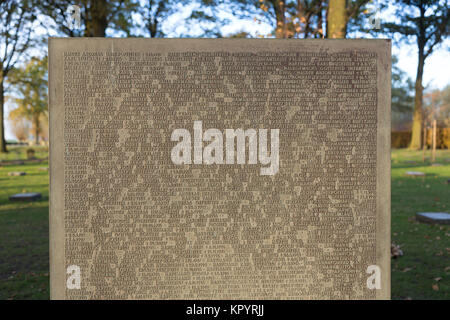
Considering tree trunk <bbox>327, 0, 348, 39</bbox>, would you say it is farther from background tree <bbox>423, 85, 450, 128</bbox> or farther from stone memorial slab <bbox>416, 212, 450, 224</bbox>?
background tree <bbox>423, 85, 450, 128</bbox>

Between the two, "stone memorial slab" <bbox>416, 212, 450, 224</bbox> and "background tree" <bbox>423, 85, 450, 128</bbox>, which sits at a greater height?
"background tree" <bbox>423, 85, 450, 128</bbox>

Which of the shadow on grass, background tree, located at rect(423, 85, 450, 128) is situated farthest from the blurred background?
background tree, located at rect(423, 85, 450, 128)

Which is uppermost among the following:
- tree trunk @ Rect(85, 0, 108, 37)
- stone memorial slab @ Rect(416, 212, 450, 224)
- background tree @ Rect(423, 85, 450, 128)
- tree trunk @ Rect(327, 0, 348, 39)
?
background tree @ Rect(423, 85, 450, 128)

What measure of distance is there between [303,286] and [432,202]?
613 centimetres

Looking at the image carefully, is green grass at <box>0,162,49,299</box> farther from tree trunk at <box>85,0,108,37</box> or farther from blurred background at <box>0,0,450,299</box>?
tree trunk at <box>85,0,108,37</box>

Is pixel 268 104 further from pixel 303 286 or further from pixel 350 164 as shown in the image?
pixel 303 286

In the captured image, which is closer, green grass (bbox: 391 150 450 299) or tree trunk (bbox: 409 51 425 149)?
green grass (bbox: 391 150 450 299)

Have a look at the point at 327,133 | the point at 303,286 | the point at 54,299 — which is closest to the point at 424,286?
the point at 303,286

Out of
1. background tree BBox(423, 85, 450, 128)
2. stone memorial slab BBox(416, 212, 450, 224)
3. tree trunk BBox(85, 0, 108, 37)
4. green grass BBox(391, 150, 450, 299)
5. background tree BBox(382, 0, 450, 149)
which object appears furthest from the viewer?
background tree BBox(423, 85, 450, 128)

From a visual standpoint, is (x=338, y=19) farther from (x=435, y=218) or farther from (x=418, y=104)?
(x=418, y=104)

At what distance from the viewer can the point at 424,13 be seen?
17.6m

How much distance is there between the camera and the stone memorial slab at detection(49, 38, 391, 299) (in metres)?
2.51

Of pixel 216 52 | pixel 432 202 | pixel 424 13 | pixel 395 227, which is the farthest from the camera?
pixel 424 13

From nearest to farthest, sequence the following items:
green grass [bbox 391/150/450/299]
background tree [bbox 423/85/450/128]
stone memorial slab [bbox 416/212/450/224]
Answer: green grass [bbox 391/150/450/299]
stone memorial slab [bbox 416/212/450/224]
background tree [bbox 423/85/450/128]
